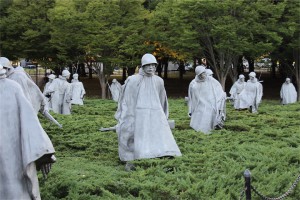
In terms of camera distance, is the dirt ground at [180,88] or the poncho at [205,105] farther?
the dirt ground at [180,88]

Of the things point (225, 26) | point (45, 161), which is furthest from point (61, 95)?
point (45, 161)

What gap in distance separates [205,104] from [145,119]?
5.11 m

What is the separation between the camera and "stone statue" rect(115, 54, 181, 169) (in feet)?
30.2

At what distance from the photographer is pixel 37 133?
15.4 feet

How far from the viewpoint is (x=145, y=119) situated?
9.34m

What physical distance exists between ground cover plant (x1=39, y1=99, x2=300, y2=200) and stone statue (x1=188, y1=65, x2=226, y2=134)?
1237mm

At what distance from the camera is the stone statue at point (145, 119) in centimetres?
921

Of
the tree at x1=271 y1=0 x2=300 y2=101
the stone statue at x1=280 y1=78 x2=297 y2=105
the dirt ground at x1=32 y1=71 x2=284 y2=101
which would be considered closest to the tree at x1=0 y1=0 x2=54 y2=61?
the dirt ground at x1=32 y1=71 x2=284 y2=101

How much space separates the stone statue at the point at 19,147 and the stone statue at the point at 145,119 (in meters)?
4.49

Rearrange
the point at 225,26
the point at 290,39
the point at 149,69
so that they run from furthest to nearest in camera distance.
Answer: the point at 290,39 < the point at 225,26 < the point at 149,69

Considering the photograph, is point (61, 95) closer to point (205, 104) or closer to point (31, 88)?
point (205, 104)

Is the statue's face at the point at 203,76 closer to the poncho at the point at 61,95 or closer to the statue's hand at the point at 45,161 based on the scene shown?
the poncho at the point at 61,95

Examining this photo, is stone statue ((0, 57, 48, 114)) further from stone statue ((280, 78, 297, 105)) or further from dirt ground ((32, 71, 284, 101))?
dirt ground ((32, 71, 284, 101))

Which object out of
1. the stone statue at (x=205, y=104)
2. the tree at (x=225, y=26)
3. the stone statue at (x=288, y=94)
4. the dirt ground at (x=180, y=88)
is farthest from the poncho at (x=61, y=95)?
the dirt ground at (x=180, y=88)
